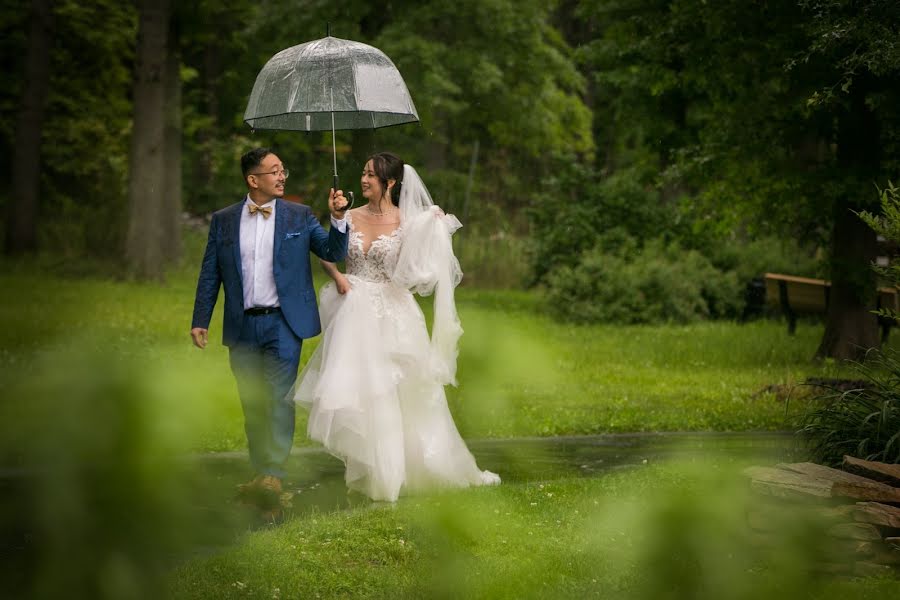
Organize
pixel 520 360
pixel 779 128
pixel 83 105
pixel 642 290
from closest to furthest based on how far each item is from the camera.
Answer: pixel 520 360 → pixel 779 128 → pixel 642 290 → pixel 83 105

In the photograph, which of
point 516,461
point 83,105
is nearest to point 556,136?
point 83,105

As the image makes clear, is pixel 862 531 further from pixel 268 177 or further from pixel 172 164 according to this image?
pixel 172 164

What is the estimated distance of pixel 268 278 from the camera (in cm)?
732

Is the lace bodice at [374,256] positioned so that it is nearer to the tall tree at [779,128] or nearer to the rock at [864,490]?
the rock at [864,490]

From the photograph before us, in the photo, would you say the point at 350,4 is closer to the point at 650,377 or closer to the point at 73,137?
the point at 73,137

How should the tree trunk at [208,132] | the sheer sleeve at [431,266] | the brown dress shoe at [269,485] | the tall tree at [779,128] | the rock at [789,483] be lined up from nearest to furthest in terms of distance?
the rock at [789,483] → the brown dress shoe at [269,485] → the sheer sleeve at [431,266] → the tall tree at [779,128] → the tree trunk at [208,132]

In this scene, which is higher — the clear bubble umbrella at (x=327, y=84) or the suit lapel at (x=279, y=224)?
the clear bubble umbrella at (x=327, y=84)

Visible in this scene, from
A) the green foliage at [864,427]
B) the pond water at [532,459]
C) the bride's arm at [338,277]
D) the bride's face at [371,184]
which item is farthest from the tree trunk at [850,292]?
the bride's arm at [338,277]

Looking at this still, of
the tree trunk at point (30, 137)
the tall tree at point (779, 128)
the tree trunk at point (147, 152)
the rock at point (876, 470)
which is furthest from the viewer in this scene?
the tree trunk at point (30, 137)

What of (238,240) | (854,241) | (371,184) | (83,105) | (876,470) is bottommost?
(876,470)

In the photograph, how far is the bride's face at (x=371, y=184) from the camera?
24.7 feet

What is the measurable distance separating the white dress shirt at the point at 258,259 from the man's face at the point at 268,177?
100mm

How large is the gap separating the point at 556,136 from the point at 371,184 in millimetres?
23354

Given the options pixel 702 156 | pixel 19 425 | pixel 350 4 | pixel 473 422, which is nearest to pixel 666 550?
pixel 19 425
